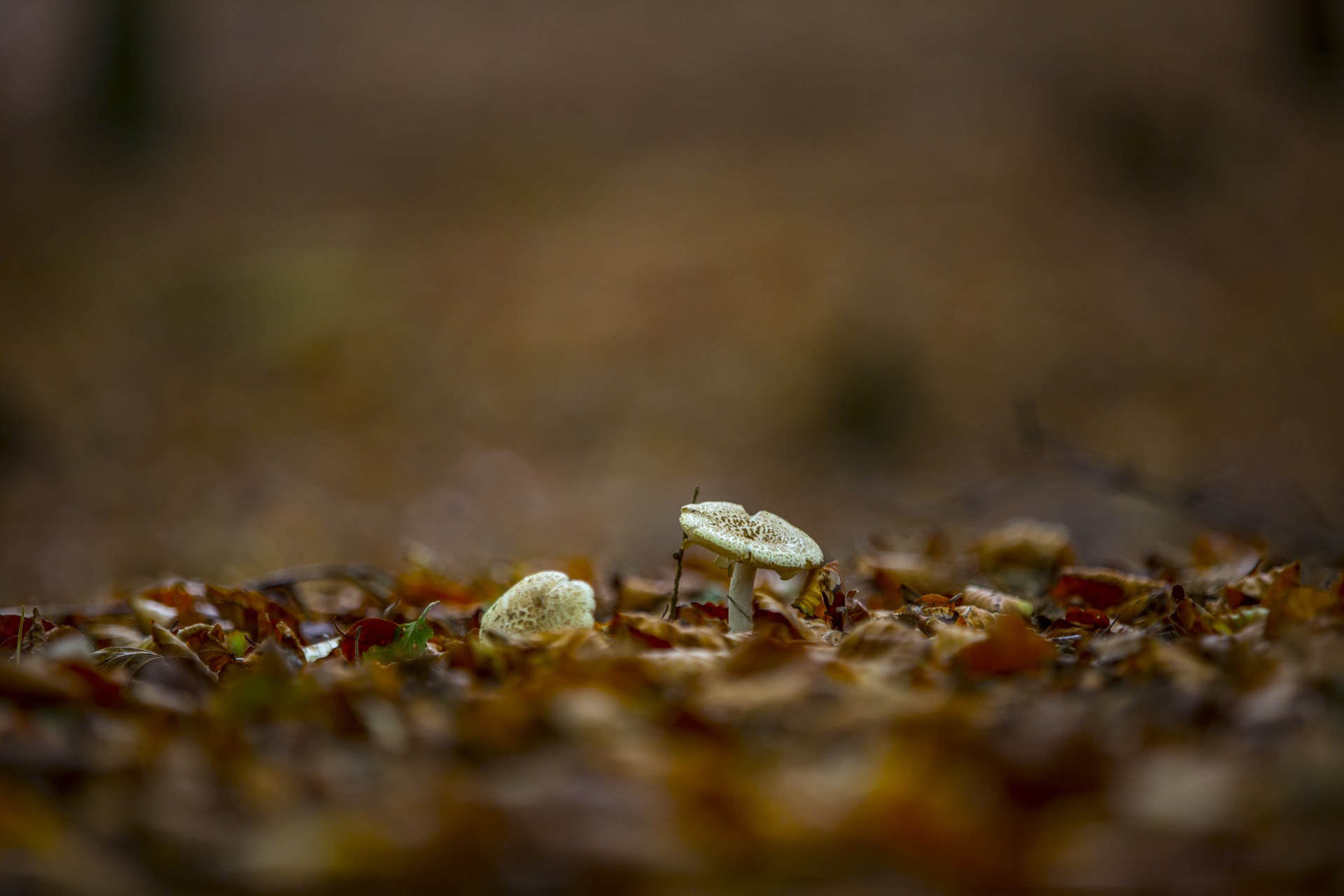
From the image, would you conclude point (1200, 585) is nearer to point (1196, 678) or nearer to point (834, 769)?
point (1196, 678)

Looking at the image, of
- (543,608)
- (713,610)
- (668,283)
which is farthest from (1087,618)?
(668,283)

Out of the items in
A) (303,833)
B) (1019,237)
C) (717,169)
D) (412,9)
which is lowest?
(303,833)

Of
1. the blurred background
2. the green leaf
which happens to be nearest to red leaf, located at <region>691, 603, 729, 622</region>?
the green leaf

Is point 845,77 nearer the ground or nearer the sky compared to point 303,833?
nearer the sky

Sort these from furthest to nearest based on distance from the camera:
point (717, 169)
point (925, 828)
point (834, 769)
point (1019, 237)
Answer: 1. point (717, 169)
2. point (1019, 237)
3. point (834, 769)
4. point (925, 828)

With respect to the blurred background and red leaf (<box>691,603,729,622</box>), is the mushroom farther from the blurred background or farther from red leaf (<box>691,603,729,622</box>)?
the blurred background

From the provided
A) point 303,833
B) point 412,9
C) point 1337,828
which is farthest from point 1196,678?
point 412,9

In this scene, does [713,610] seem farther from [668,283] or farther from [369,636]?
[668,283]

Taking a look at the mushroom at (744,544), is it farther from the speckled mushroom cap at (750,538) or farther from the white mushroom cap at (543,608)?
the white mushroom cap at (543,608)
